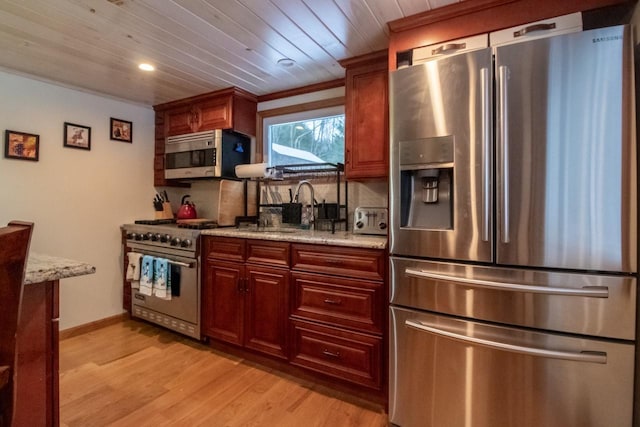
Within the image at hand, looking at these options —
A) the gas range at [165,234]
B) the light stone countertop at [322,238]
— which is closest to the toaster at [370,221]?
the light stone countertop at [322,238]

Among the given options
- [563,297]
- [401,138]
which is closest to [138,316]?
[401,138]

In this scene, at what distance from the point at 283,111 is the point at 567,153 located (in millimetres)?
2251

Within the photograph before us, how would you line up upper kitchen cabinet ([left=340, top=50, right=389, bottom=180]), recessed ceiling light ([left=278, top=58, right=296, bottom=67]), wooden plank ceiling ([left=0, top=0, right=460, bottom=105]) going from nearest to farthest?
wooden plank ceiling ([left=0, top=0, right=460, bottom=105]) < upper kitchen cabinet ([left=340, top=50, right=389, bottom=180]) < recessed ceiling light ([left=278, top=58, right=296, bottom=67])

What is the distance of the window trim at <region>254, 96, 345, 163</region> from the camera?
2697 mm

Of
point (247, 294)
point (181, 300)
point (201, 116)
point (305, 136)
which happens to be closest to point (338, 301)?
point (247, 294)

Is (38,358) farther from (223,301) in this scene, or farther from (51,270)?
(223,301)

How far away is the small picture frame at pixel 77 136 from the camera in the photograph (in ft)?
9.05

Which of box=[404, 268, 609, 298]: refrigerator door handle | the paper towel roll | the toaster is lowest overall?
box=[404, 268, 609, 298]: refrigerator door handle

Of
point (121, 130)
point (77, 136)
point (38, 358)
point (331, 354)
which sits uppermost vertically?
point (121, 130)

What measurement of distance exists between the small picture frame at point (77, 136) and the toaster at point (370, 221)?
2.54m

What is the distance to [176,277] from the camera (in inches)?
107

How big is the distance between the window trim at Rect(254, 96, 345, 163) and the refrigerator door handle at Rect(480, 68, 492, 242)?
138 centimetres

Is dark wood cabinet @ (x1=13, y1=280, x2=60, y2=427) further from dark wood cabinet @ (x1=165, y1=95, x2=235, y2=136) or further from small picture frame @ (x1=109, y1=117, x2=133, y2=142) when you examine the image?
small picture frame @ (x1=109, y1=117, x2=133, y2=142)

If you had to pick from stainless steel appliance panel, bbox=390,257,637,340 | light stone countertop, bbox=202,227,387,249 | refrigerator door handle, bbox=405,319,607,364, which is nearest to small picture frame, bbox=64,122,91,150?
light stone countertop, bbox=202,227,387,249
